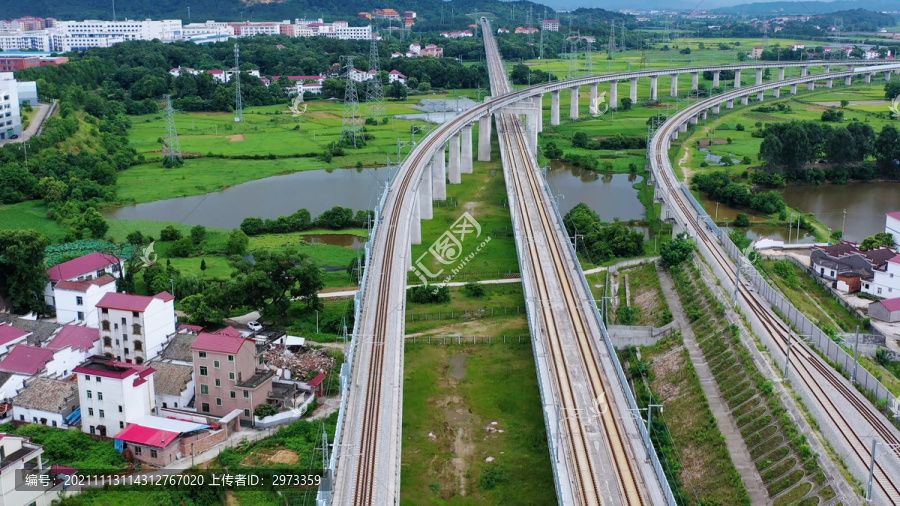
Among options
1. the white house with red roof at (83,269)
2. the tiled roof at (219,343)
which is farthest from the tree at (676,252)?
the white house with red roof at (83,269)

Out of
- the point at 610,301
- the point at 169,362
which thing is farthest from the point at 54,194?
the point at 610,301

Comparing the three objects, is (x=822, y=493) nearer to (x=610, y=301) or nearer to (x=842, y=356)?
(x=842, y=356)

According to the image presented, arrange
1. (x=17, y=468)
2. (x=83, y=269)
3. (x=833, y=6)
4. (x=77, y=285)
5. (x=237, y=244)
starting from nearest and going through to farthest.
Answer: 1. (x=17, y=468)
2. (x=77, y=285)
3. (x=83, y=269)
4. (x=237, y=244)
5. (x=833, y=6)

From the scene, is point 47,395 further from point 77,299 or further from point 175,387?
point 77,299

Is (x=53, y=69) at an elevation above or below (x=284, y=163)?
above

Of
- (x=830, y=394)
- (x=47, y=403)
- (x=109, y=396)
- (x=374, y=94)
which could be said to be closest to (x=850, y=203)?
(x=830, y=394)

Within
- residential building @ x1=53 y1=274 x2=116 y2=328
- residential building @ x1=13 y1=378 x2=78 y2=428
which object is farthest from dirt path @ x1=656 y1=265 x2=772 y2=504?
Result: residential building @ x1=53 y1=274 x2=116 y2=328

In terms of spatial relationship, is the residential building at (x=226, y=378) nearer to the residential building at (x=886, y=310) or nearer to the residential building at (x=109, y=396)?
the residential building at (x=109, y=396)
